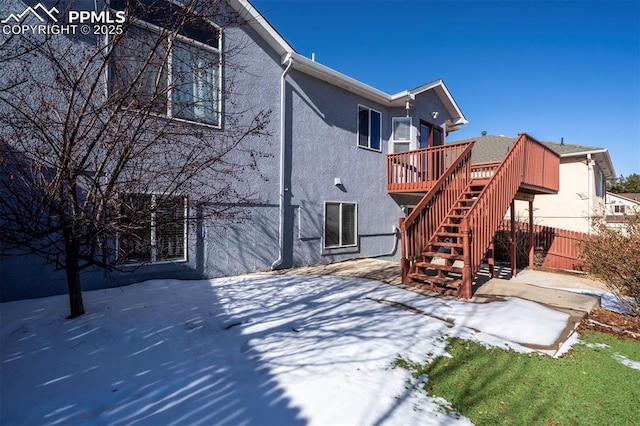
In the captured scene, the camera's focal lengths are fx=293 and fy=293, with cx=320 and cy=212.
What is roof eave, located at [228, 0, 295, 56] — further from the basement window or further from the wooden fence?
→ the wooden fence

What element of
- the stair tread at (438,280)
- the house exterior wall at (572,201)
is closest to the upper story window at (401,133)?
the stair tread at (438,280)

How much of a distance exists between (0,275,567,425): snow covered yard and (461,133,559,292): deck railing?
1.07 m

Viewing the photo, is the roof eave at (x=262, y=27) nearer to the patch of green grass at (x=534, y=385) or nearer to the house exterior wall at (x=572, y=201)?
the patch of green grass at (x=534, y=385)

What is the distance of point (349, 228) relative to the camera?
9594 millimetres

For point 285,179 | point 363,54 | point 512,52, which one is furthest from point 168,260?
point 512,52

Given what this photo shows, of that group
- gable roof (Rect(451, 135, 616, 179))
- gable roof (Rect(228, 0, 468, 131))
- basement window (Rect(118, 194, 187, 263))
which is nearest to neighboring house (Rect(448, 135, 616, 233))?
gable roof (Rect(451, 135, 616, 179))

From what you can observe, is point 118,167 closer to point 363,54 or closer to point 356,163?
point 356,163

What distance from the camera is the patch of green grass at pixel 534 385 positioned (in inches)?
99.4

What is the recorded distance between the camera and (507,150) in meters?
15.9

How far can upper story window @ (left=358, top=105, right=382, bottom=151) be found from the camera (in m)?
10.1

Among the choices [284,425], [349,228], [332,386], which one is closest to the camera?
[284,425]

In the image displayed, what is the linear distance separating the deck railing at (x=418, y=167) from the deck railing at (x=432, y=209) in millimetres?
1122

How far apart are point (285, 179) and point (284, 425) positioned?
630 cm

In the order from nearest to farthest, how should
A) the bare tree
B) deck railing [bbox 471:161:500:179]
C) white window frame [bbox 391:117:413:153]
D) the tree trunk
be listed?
the bare tree < the tree trunk < deck railing [bbox 471:161:500:179] < white window frame [bbox 391:117:413:153]
